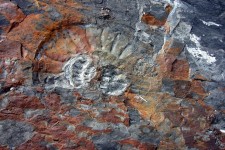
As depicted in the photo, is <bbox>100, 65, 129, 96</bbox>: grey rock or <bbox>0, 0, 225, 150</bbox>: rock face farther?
<bbox>100, 65, 129, 96</bbox>: grey rock

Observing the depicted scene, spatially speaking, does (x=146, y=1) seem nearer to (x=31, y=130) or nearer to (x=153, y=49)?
(x=153, y=49)

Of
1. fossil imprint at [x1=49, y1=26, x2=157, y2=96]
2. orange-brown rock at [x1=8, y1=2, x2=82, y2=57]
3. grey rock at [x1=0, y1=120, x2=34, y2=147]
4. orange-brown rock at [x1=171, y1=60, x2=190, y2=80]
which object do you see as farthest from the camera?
orange-brown rock at [x1=171, y1=60, x2=190, y2=80]

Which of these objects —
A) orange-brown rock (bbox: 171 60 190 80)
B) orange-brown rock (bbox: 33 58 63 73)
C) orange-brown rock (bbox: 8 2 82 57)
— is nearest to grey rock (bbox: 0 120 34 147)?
orange-brown rock (bbox: 33 58 63 73)

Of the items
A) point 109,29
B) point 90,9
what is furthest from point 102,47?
point 90,9

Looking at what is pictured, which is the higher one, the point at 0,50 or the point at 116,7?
the point at 116,7

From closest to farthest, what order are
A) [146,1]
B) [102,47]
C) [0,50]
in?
[0,50], [102,47], [146,1]

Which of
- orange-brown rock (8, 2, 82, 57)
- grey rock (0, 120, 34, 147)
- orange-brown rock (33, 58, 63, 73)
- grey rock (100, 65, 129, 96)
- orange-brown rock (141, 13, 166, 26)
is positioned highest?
orange-brown rock (141, 13, 166, 26)

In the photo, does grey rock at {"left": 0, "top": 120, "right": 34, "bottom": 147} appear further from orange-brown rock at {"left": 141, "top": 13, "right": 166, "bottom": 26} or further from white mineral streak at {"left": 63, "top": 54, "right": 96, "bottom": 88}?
orange-brown rock at {"left": 141, "top": 13, "right": 166, "bottom": 26}

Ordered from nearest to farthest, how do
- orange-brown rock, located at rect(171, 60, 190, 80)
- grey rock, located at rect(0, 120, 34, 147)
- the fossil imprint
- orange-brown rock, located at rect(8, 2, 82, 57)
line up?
1. grey rock, located at rect(0, 120, 34, 147)
2. orange-brown rock, located at rect(8, 2, 82, 57)
3. the fossil imprint
4. orange-brown rock, located at rect(171, 60, 190, 80)
